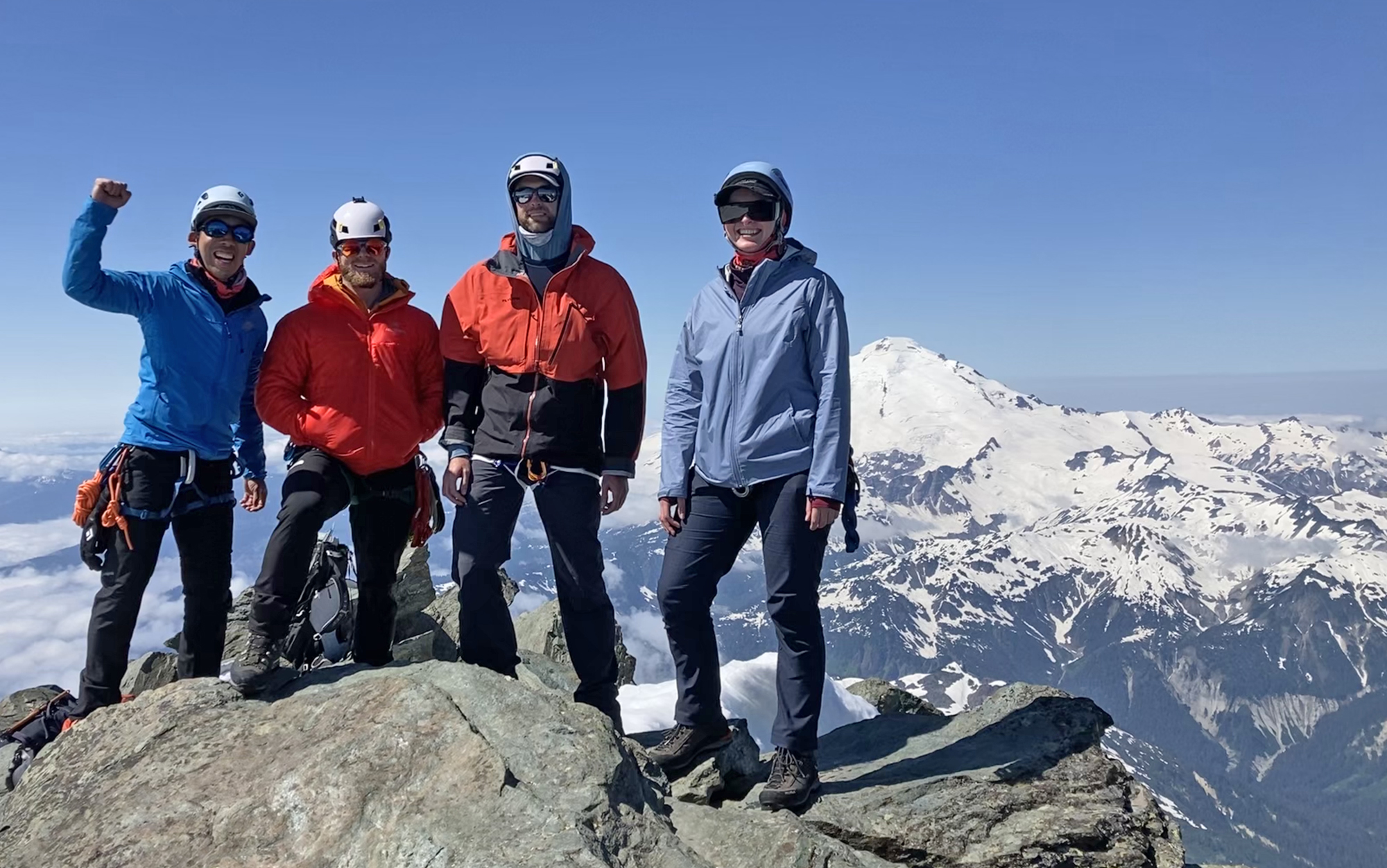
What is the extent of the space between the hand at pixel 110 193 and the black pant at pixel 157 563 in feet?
8.61

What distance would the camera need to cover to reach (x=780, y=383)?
9039 mm

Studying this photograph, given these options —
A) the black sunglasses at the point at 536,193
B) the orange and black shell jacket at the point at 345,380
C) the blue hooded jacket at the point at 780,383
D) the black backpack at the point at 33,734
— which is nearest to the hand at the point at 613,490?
the blue hooded jacket at the point at 780,383

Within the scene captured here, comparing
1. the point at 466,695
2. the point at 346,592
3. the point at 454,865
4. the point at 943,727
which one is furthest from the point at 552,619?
the point at 454,865

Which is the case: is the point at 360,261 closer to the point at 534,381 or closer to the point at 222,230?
the point at 222,230

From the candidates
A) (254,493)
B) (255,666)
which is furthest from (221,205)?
(255,666)

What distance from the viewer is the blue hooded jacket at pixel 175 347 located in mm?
9031

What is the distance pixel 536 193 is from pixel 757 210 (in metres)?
2.54

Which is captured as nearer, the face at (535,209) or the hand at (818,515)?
the hand at (818,515)

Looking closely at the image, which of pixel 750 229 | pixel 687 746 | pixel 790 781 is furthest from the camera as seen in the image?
pixel 687 746

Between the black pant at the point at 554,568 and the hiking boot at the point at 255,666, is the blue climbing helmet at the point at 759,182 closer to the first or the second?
the black pant at the point at 554,568

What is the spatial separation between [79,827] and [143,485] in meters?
3.43

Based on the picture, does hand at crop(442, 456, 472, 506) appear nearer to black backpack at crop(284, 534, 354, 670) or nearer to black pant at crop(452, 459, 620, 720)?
black pant at crop(452, 459, 620, 720)

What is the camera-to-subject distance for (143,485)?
9156 mm

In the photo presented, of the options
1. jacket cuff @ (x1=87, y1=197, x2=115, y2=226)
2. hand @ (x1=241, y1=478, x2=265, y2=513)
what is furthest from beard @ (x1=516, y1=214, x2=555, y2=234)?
hand @ (x1=241, y1=478, x2=265, y2=513)
